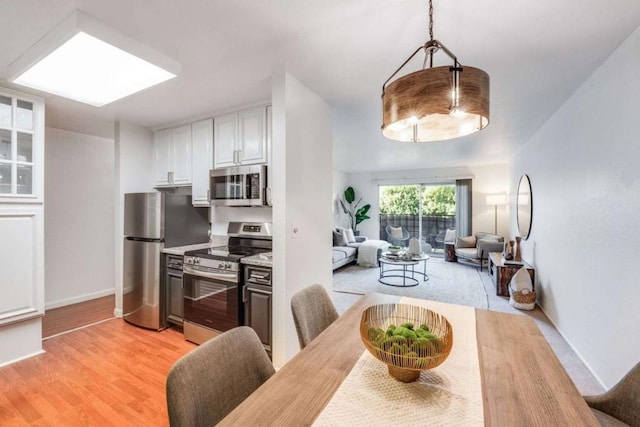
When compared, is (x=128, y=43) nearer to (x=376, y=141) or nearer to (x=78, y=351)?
(x=78, y=351)

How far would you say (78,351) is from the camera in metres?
2.55

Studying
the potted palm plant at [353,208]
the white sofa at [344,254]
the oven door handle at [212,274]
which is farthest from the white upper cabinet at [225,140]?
the potted palm plant at [353,208]

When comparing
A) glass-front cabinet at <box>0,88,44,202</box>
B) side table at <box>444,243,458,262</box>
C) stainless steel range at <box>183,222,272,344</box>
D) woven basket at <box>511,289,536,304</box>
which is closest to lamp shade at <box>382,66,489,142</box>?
stainless steel range at <box>183,222,272,344</box>

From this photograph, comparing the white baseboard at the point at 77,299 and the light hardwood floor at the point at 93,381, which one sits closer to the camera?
the light hardwood floor at the point at 93,381

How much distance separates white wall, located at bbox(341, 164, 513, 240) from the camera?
668cm

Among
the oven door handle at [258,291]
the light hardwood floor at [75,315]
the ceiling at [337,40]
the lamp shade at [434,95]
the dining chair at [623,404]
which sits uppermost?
the ceiling at [337,40]

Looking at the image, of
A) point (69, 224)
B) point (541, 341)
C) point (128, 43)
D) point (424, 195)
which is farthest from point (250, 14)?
point (424, 195)

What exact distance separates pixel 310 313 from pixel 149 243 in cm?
226

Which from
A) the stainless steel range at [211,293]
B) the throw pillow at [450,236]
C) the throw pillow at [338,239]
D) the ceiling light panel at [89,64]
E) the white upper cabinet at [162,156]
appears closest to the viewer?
the ceiling light panel at [89,64]

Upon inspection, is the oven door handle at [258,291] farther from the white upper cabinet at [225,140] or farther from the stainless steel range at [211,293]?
the white upper cabinet at [225,140]

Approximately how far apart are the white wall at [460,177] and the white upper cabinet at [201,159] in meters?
5.33

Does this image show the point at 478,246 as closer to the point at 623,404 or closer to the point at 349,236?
the point at 349,236

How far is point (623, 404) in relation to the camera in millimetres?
1089

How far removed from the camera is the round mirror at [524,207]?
4249 millimetres
